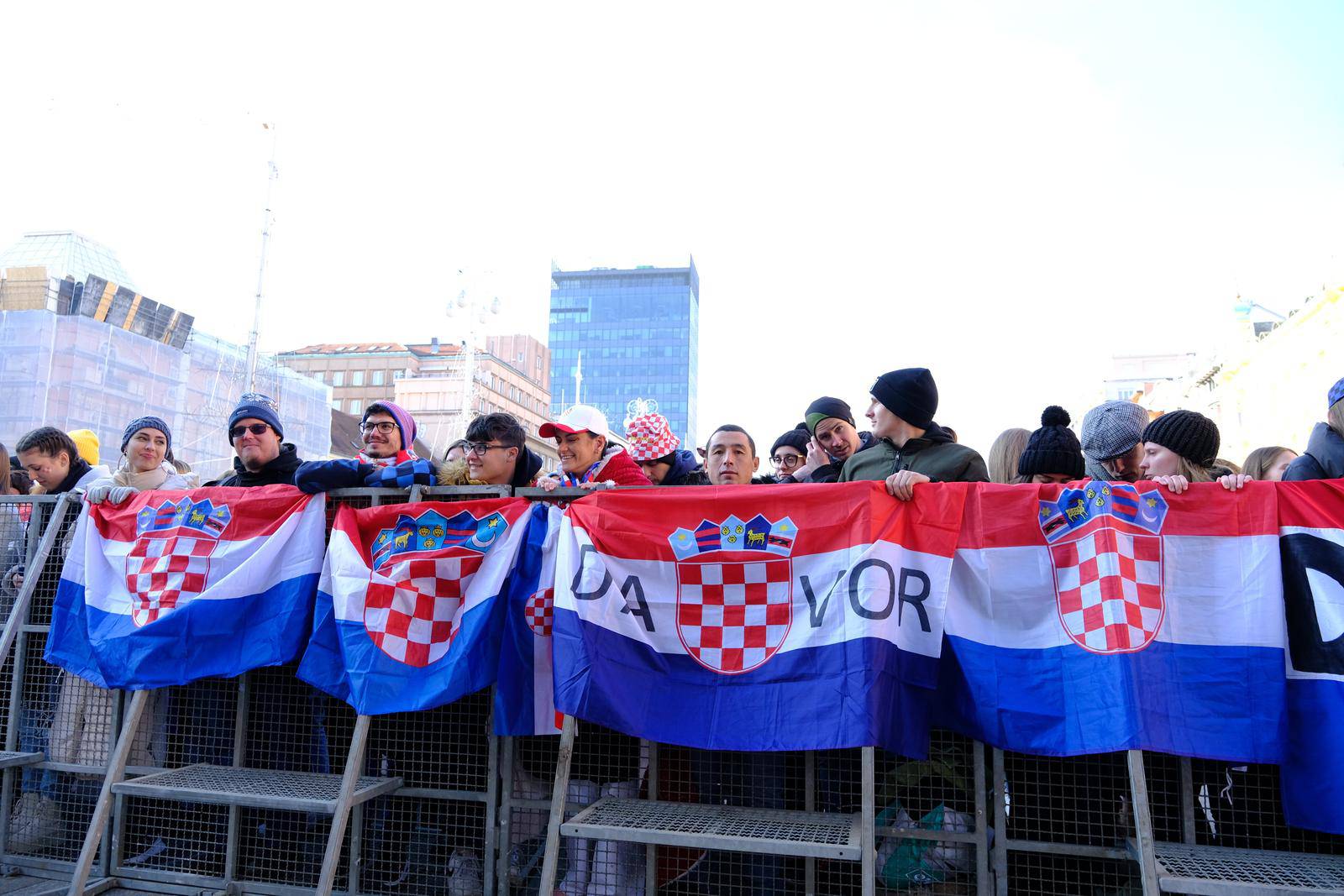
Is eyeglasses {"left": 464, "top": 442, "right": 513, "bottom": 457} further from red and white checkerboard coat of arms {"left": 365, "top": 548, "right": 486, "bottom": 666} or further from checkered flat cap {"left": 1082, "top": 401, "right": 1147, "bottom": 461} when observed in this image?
checkered flat cap {"left": 1082, "top": 401, "right": 1147, "bottom": 461}

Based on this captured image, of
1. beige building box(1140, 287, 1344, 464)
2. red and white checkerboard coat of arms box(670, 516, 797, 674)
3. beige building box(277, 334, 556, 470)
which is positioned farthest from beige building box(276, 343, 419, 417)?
red and white checkerboard coat of arms box(670, 516, 797, 674)

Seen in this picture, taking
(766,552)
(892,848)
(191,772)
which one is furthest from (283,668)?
(892,848)

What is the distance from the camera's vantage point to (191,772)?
4.38m

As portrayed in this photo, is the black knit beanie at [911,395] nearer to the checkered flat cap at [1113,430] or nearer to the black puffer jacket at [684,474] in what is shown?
the checkered flat cap at [1113,430]

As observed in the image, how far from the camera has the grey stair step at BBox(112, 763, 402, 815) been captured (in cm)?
387

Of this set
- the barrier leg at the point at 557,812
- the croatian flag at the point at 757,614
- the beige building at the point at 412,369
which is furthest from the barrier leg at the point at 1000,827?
the beige building at the point at 412,369

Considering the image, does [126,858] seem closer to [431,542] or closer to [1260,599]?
[431,542]

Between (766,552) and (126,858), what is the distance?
12.8ft

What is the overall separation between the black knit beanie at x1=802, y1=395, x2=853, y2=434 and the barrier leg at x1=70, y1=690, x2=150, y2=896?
430cm

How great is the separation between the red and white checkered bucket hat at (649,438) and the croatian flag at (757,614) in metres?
1.79

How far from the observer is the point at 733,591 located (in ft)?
12.6

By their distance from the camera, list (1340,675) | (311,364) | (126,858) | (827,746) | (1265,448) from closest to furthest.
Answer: (1340,675), (827,746), (126,858), (1265,448), (311,364)

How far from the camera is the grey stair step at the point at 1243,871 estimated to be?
2.93 metres

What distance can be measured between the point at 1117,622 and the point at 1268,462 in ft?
6.65
